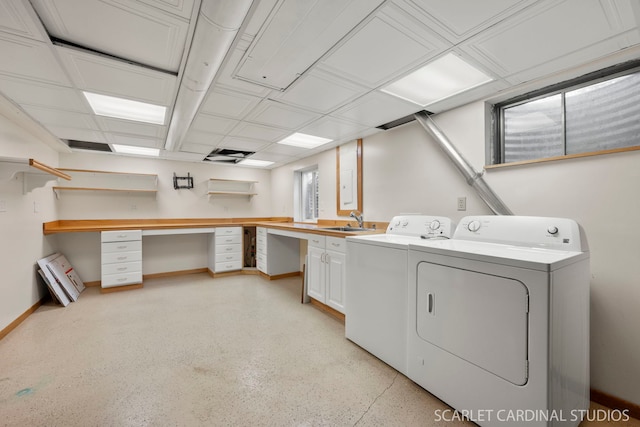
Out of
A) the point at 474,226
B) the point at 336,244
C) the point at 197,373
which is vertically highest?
the point at 474,226

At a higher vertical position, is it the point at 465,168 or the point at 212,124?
the point at 212,124

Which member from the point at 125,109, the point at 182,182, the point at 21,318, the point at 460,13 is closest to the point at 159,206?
the point at 182,182

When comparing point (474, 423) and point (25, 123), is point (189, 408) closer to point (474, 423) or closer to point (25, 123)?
point (474, 423)

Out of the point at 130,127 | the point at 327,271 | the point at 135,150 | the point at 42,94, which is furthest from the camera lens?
the point at 135,150

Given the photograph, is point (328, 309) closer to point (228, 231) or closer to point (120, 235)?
point (228, 231)

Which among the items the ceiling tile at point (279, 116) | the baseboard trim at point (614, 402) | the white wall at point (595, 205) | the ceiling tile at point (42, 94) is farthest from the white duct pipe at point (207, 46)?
the baseboard trim at point (614, 402)

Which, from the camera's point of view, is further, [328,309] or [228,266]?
[228,266]

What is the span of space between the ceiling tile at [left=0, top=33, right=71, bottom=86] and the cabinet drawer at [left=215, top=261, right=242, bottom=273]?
316 cm

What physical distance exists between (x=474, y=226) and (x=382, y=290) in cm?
83

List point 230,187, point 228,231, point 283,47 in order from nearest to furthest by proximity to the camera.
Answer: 1. point 283,47
2. point 228,231
3. point 230,187

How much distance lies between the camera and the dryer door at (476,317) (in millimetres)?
1240

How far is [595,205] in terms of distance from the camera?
1667 millimetres

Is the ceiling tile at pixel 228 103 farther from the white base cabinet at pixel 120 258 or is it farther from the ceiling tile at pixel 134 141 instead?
the white base cabinet at pixel 120 258

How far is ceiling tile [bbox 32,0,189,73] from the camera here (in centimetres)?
128
